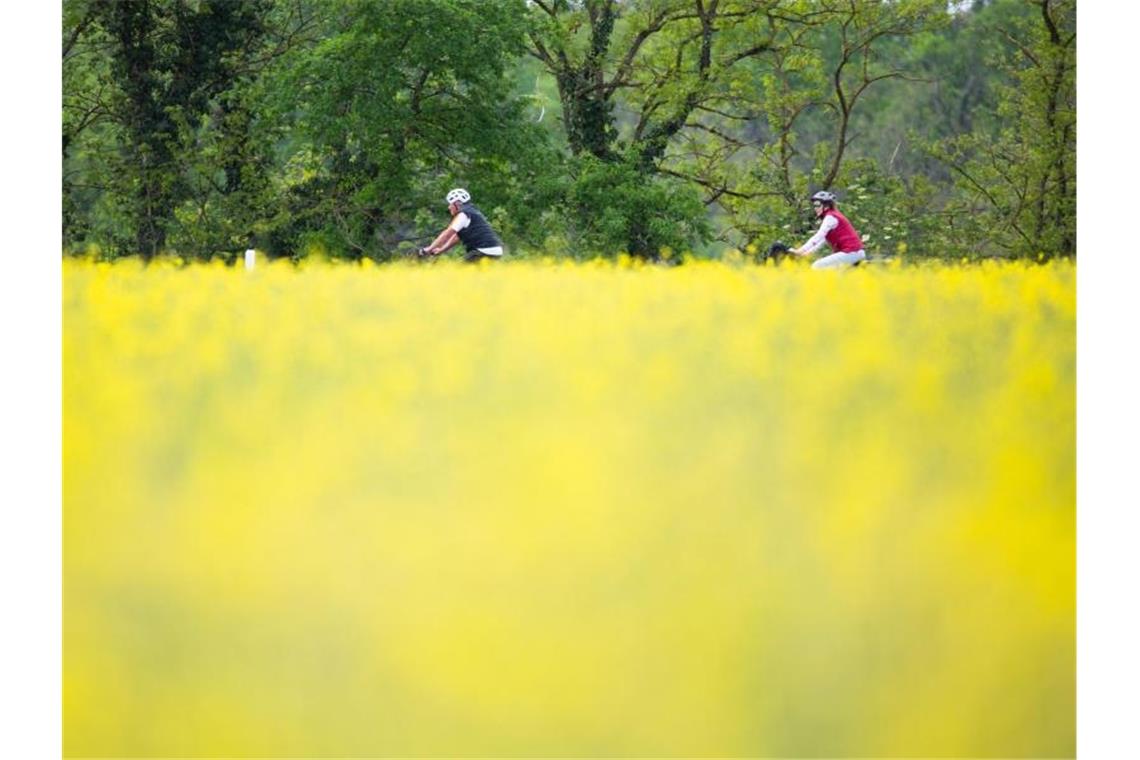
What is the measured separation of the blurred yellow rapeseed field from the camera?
289cm

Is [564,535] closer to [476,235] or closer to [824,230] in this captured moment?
[476,235]

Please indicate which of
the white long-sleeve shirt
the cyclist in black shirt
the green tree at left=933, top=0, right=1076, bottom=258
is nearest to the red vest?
the white long-sleeve shirt

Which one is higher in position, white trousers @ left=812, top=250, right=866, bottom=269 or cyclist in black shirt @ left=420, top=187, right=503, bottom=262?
cyclist in black shirt @ left=420, top=187, right=503, bottom=262

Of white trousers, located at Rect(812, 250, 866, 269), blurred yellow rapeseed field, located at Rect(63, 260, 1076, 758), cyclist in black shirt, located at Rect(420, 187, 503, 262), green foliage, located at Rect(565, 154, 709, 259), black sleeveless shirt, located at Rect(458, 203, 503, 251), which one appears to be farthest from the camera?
green foliage, located at Rect(565, 154, 709, 259)

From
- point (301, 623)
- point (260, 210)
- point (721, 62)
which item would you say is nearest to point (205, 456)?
point (301, 623)

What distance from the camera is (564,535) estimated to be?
3.06m

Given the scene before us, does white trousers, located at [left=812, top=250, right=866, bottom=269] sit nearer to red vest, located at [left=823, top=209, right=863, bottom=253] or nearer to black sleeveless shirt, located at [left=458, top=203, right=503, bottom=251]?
red vest, located at [left=823, top=209, right=863, bottom=253]

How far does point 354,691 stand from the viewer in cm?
287

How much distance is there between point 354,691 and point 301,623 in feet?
0.63

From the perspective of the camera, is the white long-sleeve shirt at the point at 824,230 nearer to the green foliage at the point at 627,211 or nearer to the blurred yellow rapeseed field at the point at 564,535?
the green foliage at the point at 627,211

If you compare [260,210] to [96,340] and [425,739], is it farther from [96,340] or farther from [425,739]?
[425,739]

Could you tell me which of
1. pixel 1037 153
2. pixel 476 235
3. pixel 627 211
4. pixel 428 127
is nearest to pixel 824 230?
pixel 476 235

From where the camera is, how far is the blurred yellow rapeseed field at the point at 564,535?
289cm

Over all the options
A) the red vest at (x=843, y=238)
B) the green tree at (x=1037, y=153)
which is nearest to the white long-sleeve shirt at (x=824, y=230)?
the red vest at (x=843, y=238)
